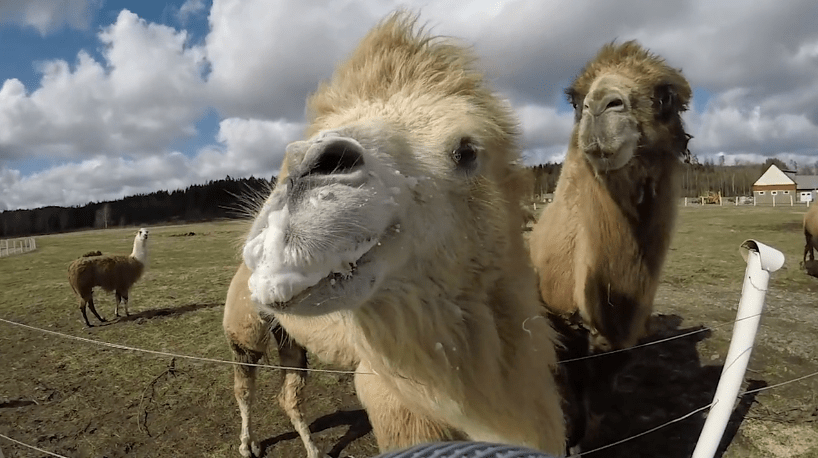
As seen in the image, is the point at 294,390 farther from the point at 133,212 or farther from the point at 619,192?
the point at 133,212

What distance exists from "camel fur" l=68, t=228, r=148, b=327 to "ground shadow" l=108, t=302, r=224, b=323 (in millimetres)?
158

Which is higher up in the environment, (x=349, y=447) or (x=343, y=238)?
(x=343, y=238)

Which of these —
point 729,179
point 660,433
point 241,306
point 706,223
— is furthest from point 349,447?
point 706,223

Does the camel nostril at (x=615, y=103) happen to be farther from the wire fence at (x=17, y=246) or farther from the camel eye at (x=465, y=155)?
the wire fence at (x=17, y=246)

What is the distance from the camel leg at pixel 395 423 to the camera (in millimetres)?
1889

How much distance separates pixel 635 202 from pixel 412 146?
192 cm

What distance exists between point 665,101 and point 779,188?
10.1 m

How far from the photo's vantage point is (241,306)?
11.0 ft

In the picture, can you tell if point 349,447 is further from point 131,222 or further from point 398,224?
point 131,222

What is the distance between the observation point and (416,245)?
1323 mm

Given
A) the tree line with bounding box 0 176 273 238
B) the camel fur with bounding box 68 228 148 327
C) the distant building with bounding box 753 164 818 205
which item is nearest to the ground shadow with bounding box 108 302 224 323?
the camel fur with bounding box 68 228 148 327

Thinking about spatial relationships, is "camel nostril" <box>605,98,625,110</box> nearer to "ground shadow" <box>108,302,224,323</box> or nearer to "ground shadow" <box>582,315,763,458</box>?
"ground shadow" <box>582,315,763,458</box>

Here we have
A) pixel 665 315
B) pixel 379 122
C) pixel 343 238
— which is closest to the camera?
pixel 343 238

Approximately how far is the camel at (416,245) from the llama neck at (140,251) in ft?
21.8
